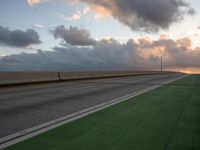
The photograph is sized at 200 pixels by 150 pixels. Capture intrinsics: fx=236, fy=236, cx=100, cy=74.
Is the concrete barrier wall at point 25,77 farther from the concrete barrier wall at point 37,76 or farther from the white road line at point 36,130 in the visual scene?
the white road line at point 36,130

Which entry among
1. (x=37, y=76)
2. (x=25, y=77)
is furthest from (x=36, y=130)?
(x=37, y=76)

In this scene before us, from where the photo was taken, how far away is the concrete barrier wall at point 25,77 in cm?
1853

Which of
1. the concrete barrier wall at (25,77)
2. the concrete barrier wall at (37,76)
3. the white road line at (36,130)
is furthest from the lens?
the concrete barrier wall at (37,76)

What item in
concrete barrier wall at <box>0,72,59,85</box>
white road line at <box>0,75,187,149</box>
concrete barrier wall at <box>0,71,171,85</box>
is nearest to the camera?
white road line at <box>0,75,187,149</box>

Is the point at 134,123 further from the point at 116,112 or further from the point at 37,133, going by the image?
the point at 37,133

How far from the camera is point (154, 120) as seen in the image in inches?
276

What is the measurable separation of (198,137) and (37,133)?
3.72 meters

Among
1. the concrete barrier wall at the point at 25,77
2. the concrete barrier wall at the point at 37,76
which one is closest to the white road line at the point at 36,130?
the concrete barrier wall at the point at 25,77

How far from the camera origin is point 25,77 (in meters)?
20.9

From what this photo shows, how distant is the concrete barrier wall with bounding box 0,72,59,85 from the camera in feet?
60.8

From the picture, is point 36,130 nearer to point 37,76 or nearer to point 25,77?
point 25,77

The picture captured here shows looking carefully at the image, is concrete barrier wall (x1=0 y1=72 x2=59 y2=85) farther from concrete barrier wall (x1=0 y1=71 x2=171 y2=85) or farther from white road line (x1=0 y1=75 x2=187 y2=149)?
white road line (x1=0 y1=75 x2=187 y2=149)

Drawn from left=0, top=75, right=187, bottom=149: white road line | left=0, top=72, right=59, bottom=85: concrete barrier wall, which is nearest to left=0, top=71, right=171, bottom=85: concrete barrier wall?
left=0, top=72, right=59, bottom=85: concrete barrier wall

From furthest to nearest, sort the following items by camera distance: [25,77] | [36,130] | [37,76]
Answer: [37,76] → [25,77] → [36,130]
